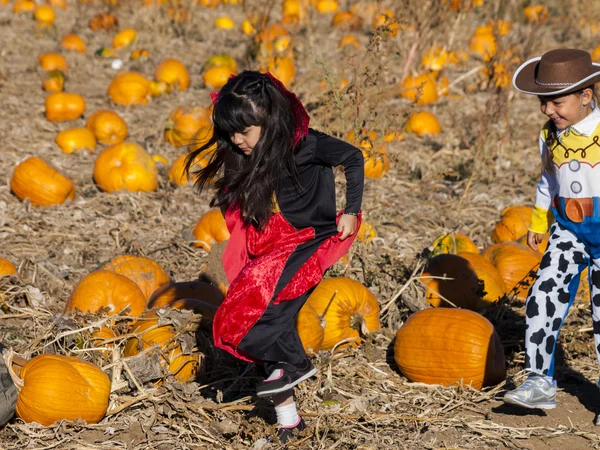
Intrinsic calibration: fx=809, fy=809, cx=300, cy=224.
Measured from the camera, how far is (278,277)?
355cm

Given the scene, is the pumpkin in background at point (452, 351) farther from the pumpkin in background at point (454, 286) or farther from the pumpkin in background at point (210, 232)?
the pumpkin in background at point (210, 232)

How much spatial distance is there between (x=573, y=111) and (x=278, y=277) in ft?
5.07

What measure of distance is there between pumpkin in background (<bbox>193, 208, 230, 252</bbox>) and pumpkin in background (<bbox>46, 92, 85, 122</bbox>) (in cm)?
348

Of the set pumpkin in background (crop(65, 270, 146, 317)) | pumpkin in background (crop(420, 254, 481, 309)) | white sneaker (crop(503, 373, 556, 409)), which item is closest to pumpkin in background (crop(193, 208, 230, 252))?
pumpkin in background (crop(65, 270, 146, 317))

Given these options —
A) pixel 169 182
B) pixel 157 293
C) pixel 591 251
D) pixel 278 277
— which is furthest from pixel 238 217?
pixel 169 182

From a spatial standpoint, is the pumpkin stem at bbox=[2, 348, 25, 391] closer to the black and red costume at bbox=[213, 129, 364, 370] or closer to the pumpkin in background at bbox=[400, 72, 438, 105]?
the black and red costume at bbox=[213, 129, 364, 370]

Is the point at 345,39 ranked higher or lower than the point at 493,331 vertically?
higher

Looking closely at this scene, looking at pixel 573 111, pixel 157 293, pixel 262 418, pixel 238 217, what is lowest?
pixel 262 418

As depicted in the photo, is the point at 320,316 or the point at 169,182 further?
the point at 169,182

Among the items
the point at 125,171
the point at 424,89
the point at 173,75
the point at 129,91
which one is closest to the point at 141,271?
the point at 125,171

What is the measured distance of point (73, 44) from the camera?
11328 millimetres

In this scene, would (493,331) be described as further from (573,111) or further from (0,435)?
(0,435)

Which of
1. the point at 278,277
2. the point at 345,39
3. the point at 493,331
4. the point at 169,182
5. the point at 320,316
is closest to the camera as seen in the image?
the point at 278,277

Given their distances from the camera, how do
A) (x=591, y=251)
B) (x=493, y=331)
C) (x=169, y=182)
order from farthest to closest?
(x=169, y=182)
(x=493, y=331)
(x=591, y=251)
